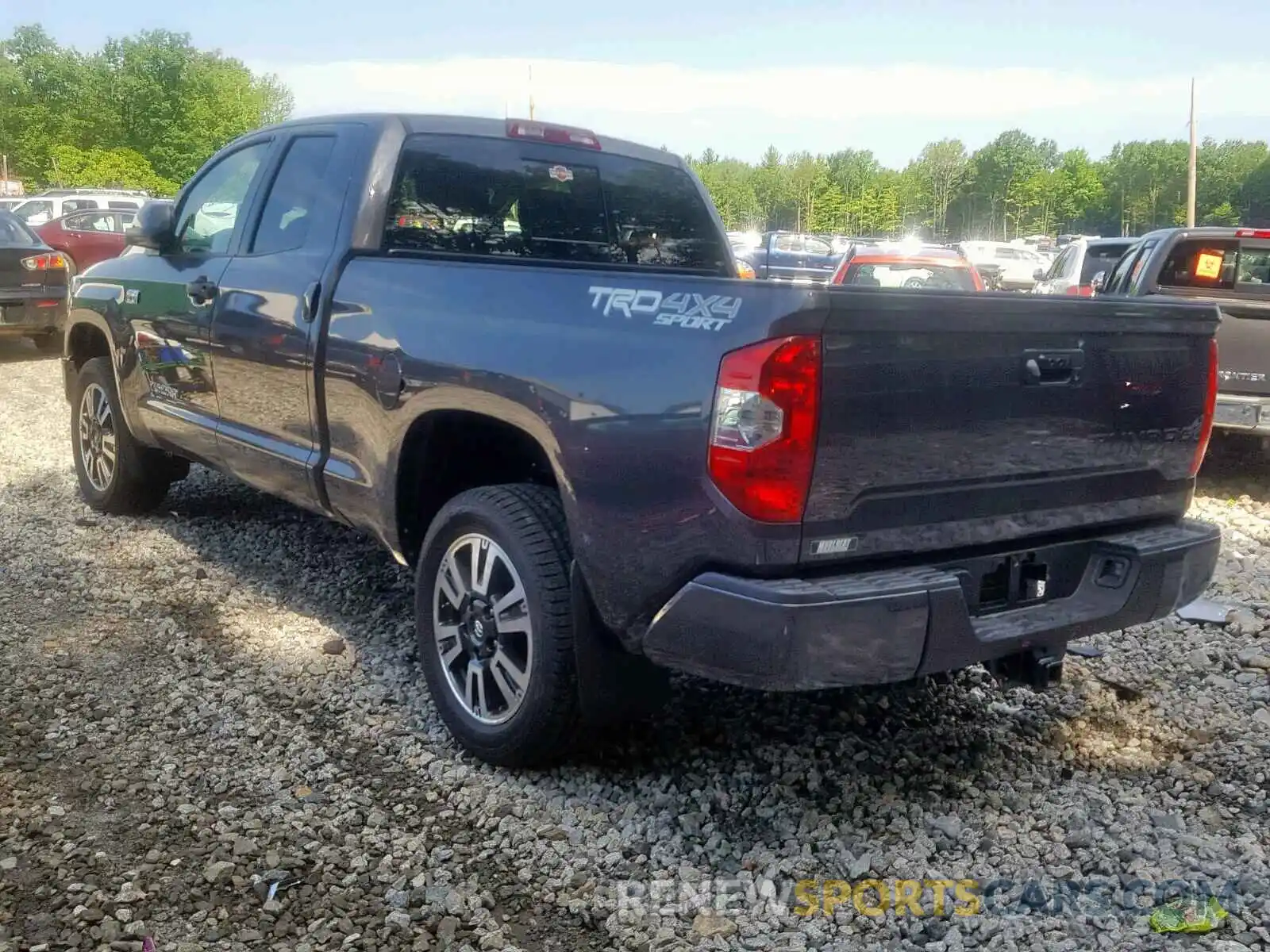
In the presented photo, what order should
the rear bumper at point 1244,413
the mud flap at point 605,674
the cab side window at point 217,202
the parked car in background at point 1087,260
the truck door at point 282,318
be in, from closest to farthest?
the mud flap at point 605,674
the truck door at point 282,318
the cab side window at point 217,202
the rear bumper at point 1244,413
the parked car in background at point 1087,260

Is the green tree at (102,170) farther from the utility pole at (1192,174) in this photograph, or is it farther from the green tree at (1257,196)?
the green tree at (1257,196)

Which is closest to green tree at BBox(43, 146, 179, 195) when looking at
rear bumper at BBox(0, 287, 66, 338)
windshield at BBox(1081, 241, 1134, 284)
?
rear bumper at BBox(0, 287, 66, 338)

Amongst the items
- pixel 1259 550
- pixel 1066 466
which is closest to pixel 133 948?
pixel 1066 466

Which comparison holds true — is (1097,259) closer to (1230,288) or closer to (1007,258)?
(1230,288)

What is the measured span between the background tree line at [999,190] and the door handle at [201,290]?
9299 cm

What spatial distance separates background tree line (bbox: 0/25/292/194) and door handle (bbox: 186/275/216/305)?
71.1 metres

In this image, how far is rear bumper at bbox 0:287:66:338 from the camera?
12.8m

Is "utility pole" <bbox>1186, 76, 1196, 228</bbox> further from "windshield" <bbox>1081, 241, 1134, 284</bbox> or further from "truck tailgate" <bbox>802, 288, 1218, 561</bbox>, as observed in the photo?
"truck tailgate" <bbox>802, 288, 1218, 561</bbox>

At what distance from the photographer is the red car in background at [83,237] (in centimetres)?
1728

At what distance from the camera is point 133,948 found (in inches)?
109

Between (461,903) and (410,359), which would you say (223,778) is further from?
(410,359)

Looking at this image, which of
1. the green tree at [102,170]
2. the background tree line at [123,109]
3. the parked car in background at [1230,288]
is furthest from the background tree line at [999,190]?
the parked car in background at [1230,288]

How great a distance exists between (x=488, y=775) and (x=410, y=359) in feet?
4.24

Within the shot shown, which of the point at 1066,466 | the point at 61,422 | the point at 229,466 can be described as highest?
the point at 1066,466
